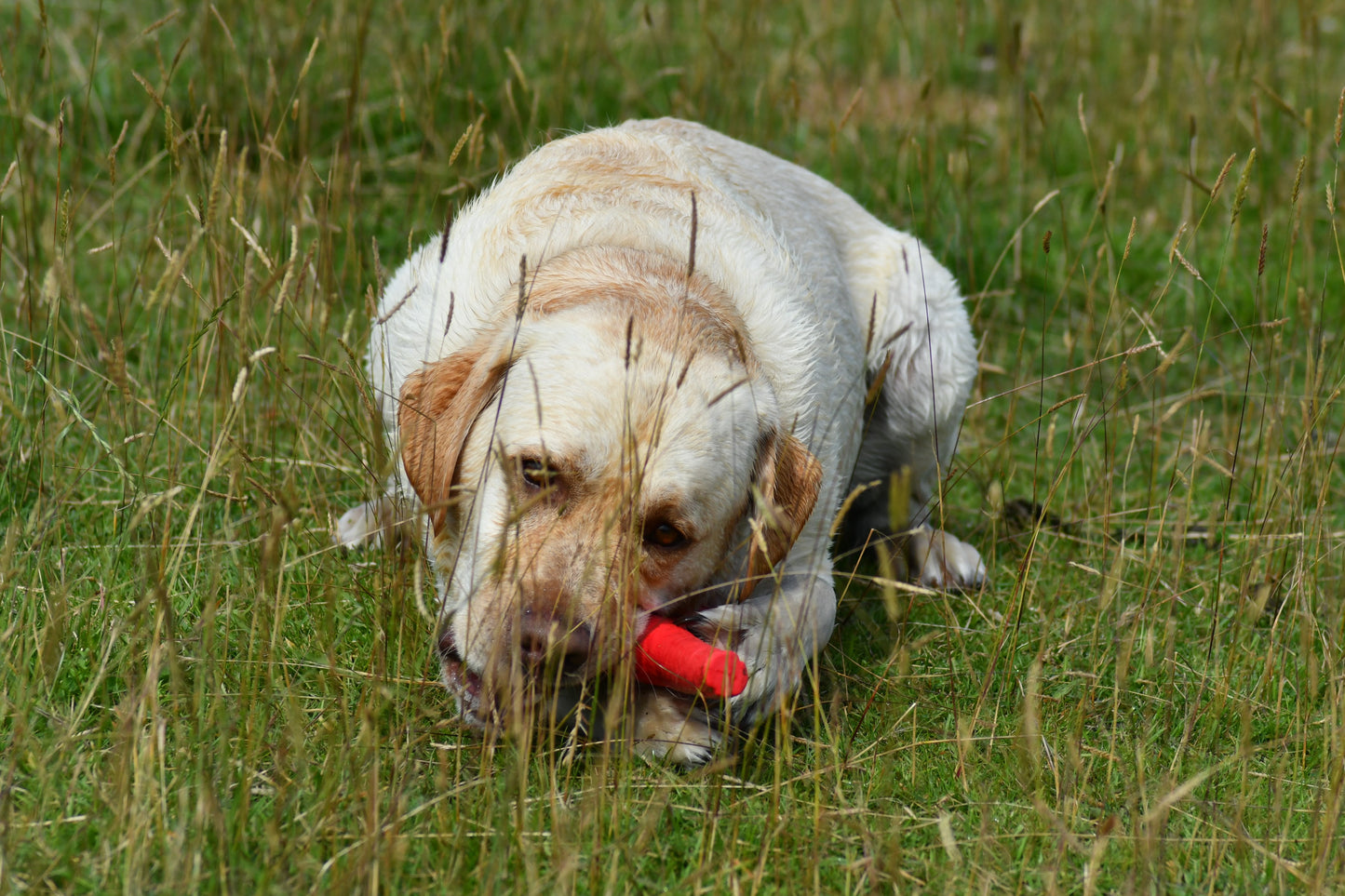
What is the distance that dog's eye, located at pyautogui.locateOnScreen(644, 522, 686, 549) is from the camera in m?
2.61

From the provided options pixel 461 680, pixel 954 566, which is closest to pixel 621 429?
pixel 461 680

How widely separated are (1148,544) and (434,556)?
2277 millimetres

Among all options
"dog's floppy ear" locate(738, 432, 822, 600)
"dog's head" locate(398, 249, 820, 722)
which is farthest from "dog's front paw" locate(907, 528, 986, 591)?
"dog's head" locate(398, 249, 820, 722)

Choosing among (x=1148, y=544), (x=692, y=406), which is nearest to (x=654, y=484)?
(x=692, y=406)

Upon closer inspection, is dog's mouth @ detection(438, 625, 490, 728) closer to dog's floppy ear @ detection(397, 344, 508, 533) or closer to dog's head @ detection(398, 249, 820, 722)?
dog's head @ detection(398, 249, 820, 722)

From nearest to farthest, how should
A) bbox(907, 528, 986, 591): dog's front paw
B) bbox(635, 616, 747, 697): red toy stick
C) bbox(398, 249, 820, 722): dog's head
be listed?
bbox(398, 249, 820, 722): dog's head
bbox(635, 616, 747, 697): red toy stick
bbox(907, 528, 986, 591): dog's front paw

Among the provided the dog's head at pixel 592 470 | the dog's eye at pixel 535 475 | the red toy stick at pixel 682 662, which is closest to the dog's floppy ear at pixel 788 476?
the dog's head at pixel 592 470

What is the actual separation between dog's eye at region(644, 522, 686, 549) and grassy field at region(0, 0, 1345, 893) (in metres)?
0.41

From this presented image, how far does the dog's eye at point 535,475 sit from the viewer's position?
8.21 ft

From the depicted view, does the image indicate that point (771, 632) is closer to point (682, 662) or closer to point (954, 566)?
point (682, 662)

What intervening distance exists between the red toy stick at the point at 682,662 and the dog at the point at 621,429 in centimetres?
4

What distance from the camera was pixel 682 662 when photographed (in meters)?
2.52

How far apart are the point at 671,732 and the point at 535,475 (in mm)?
618

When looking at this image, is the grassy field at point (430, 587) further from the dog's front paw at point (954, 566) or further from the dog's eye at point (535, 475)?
the dog's eye at point (535, 475)
